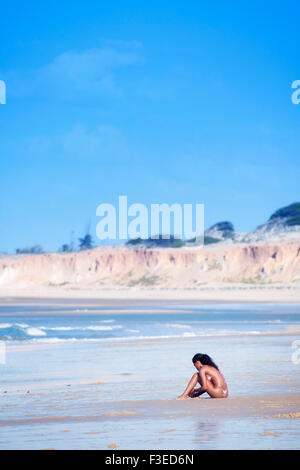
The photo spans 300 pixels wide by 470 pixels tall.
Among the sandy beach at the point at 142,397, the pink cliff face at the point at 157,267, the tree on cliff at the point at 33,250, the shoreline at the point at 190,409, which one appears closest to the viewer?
the sandy beach at the point at 142,397

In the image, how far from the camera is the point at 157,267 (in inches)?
3521

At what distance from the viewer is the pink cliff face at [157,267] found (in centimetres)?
7831

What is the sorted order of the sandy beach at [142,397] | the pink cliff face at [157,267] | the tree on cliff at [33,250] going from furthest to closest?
the tree on cliff at [33,250] < the pink cliff face at [157,267] < the sandy beach at [142,397]

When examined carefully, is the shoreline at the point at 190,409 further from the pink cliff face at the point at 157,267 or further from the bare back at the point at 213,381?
the pink cliff face at the point at 157,267

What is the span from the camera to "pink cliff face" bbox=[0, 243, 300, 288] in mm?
78312

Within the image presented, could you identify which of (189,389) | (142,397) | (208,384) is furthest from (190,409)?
(142,397)

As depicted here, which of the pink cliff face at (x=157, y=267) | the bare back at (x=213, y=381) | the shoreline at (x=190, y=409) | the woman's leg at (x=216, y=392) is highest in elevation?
the pink cliff face at (x=157, y=267)

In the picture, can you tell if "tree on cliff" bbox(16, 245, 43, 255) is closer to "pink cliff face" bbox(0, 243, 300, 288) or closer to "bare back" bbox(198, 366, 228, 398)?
"pink cliff face" bbox(0, 243, 300, 288)

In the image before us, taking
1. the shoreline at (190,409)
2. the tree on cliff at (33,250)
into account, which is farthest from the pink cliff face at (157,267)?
the shoreline at (190,409)

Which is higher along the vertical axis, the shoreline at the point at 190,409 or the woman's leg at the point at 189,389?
the woman's leg at the point at 189,389

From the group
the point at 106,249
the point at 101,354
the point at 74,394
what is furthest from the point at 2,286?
the point at 74,394

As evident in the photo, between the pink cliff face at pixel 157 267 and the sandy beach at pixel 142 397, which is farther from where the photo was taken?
the pink cliff face at pixel 157 267

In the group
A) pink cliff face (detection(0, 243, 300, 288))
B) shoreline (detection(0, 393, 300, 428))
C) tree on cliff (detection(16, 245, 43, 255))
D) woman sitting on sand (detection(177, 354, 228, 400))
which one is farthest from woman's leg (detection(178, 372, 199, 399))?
tree on cliff (detection(16, 245, 43, 255))

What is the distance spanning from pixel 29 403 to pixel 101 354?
267 inches
